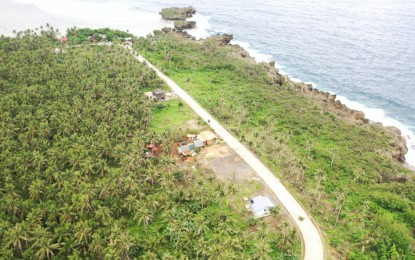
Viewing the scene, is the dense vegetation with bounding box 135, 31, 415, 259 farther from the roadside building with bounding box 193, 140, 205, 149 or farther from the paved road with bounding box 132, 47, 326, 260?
the roadside building with bounding box 193, 140, 205, 149

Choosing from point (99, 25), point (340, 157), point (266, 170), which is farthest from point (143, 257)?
point (99, 25)

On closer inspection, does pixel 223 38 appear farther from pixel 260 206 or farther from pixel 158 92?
pixel 260 206

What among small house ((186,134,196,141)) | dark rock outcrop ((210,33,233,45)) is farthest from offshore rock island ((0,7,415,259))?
dark rock outcrop ((210,33,233,45))

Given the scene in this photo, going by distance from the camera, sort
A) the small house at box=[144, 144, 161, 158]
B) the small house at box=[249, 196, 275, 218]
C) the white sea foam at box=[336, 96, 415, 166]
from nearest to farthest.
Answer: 1. the small house at box=[249, 196, 275, 218]
2. the small house at box=[144, 144, 161, 158]
3. the white sea foam at box=[336, 96, 415, 166]

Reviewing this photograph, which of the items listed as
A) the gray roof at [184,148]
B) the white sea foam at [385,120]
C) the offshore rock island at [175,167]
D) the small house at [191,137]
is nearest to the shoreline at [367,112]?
the white sea foam at [385,120]

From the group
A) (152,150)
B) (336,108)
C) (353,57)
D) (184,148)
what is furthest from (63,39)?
(353,57)

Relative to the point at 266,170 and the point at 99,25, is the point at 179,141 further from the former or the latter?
the point at 99,25

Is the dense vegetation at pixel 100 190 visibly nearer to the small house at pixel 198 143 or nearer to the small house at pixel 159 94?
the small house at pixel 198 143
